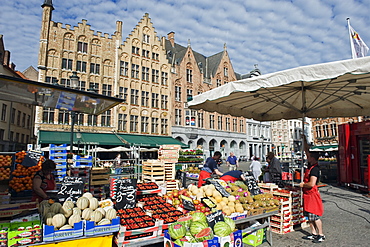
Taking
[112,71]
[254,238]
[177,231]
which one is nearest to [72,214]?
[177,231]

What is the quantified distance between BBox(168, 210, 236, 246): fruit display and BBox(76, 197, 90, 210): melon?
5.06 ft

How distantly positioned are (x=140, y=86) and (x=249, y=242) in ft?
82.0

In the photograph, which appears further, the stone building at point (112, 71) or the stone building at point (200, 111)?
the stone building at point (200, 111)

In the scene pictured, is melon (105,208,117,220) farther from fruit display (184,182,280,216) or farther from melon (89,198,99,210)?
fruit display (184,182,280,216)

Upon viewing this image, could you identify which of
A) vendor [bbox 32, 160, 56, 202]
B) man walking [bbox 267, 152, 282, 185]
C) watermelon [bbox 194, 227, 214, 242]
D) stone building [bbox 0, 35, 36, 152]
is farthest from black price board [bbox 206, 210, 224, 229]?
stone building [bbox 0, 35, 36, 152]

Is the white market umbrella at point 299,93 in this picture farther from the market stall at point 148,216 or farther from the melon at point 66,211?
the melon at point 66,211

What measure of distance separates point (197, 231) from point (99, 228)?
4.68 ft

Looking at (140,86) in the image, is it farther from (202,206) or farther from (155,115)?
(202,206)

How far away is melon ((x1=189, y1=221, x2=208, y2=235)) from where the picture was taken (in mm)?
3359

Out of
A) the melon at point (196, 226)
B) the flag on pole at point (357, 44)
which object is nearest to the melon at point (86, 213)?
the melon at point (196, 226)

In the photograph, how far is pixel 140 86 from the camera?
2789cm

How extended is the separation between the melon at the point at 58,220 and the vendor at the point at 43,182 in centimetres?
201

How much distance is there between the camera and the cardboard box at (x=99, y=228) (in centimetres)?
349

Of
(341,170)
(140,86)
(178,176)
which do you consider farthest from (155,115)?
(341,170)
